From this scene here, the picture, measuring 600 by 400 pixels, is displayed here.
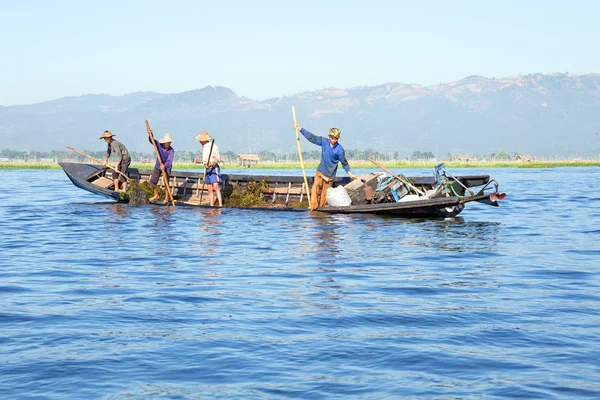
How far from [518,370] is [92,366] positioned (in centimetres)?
358

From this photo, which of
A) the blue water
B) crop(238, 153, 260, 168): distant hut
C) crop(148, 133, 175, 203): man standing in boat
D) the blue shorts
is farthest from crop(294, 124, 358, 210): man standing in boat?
crop(238, 153, 260, 168): distant hut

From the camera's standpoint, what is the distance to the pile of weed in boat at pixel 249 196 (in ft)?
77.4

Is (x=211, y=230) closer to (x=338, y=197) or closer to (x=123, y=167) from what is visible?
(x=338, y=197)

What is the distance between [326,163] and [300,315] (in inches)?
467

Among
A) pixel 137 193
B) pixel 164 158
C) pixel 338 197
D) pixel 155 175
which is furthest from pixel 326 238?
pixel 137 193

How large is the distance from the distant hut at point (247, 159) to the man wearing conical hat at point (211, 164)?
3158 inches

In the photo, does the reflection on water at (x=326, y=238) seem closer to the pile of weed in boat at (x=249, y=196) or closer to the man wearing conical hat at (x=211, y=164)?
the man wearing conical hat at (x=211, y=164)

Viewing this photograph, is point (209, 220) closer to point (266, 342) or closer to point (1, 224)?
point (1, 224)

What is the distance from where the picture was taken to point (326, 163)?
20422mm

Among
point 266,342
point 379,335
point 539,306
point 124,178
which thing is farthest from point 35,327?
point 124,178

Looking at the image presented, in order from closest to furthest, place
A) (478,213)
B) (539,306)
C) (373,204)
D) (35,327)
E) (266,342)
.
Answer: (266,342) < (35,327) < (539,306) < (373,204) < (478,213)

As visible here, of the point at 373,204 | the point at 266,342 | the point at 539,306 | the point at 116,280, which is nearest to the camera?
the point at 266,342

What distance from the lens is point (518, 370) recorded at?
6742 millimetres

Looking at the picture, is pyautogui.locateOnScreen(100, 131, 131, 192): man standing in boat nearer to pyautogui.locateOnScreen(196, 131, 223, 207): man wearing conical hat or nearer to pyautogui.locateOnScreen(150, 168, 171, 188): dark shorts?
pyautogui.locateOnScreen(150, 168, 171, 188): dark shorts
